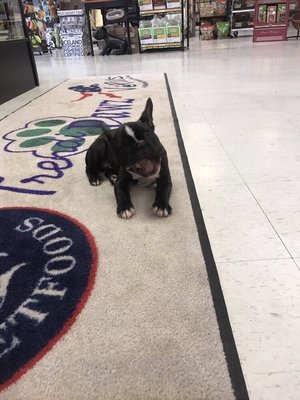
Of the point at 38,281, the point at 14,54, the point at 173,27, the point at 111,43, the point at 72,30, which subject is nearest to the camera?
the point at 38,281

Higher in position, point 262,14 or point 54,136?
point 262,14

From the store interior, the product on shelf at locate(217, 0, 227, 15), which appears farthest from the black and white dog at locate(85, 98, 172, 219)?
the product on shelf at locate(217, 0, 227, 15)

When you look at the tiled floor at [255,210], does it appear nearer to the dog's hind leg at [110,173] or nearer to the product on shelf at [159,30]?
the dog's hind leg at [110,173]

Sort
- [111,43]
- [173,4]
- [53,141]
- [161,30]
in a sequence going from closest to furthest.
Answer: [53,141], [173,4], [161,30], [111,43]

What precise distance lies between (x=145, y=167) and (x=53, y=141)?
1.08 meters

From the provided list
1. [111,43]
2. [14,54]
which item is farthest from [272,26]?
[14,54]

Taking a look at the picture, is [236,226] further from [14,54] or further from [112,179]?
[14,54]

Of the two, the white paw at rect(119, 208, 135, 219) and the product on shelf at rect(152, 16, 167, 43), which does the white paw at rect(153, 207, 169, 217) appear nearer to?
the white paw at rect(119, 208, 135, 219)

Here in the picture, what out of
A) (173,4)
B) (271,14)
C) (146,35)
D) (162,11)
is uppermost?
(173,4)

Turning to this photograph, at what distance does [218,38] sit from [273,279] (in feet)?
35.2

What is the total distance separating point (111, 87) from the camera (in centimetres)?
386

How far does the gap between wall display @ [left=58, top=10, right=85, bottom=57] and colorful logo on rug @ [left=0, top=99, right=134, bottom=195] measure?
6613 mm

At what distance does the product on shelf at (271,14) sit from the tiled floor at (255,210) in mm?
5836

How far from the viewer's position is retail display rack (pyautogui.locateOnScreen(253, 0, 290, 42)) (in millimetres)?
7773
